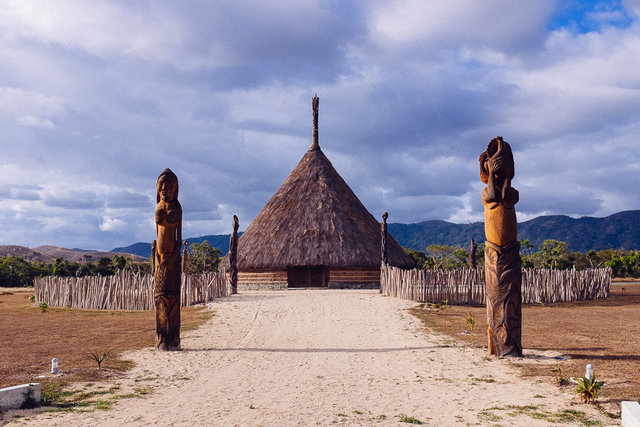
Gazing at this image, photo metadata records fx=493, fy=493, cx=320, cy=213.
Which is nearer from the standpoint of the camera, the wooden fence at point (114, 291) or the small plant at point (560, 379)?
the small plant at point (560, 379)

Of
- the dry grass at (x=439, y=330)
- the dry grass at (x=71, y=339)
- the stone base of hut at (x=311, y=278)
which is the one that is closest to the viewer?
the dry grass at (x=439, y=330)

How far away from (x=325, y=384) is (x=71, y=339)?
651 cm

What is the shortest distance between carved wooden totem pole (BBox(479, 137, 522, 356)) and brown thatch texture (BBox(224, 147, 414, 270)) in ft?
57.2

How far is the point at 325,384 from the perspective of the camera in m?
6.42

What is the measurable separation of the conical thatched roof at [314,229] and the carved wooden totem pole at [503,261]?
17.5 metres

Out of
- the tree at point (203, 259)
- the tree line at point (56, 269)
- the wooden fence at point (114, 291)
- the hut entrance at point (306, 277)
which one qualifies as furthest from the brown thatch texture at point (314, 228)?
the tree at point (203, 259)

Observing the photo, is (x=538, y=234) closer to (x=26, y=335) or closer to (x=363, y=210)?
(x=363, y=210)

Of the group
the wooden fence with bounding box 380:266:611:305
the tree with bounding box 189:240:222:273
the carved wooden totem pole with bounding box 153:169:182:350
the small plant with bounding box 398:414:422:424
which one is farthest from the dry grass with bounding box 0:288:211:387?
the tree with bounding box 189:240:222:273

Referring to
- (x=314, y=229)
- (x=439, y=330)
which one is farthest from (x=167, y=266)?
(x=314, y=229)

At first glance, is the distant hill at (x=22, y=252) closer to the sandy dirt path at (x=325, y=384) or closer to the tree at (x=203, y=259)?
the tree at (x=203, y=259)

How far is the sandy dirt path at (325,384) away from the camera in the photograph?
16.5ft

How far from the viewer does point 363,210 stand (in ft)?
100

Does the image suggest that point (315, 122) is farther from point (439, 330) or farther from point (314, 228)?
point (439, 330)

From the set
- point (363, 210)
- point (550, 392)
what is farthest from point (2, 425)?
point (363, 210)
